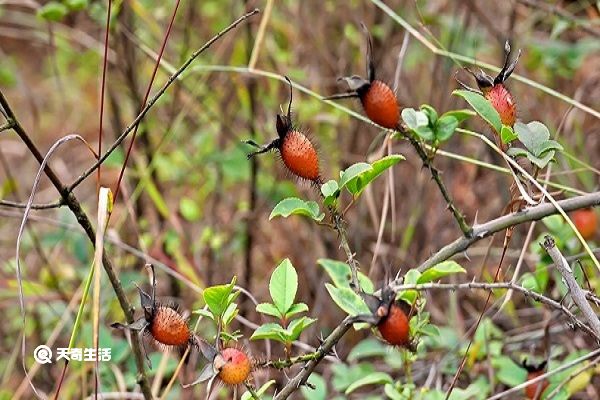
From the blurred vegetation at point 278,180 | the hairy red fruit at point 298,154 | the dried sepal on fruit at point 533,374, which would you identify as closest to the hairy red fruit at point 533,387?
the dried sepal on fruit at point 533,374

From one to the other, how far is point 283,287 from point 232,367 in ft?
0.49

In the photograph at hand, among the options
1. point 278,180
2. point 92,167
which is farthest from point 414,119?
point 278,180

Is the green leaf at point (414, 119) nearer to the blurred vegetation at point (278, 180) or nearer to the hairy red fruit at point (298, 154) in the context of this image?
the hairy red fruit at point (298, 154)

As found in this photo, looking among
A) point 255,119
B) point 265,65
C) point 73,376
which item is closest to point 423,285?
point 73,376

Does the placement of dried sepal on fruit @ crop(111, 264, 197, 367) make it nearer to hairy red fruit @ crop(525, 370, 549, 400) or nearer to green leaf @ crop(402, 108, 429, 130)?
green leaf @ crop(402, 108, 429, 130)

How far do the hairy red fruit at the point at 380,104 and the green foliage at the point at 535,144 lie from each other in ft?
0.46

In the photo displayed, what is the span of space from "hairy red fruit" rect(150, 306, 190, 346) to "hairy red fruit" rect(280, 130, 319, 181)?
0.64ft

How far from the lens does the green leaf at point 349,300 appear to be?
35.9 inches

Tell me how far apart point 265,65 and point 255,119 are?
25cm

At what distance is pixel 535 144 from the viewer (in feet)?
3.23

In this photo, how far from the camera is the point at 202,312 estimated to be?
96 centimetres

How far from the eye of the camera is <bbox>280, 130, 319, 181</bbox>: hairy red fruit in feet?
3.12

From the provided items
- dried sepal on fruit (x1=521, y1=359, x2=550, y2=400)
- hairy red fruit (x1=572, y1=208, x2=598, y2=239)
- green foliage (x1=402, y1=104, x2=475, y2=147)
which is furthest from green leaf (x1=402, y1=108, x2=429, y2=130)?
hairy red fruit (x1=572, y1=208, x2=598, y2=239)

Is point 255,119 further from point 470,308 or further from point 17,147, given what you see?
point 17,147
